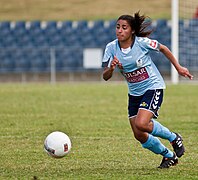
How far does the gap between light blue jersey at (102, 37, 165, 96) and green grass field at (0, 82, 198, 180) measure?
946mm

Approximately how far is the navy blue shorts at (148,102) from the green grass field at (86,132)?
2.15 ft

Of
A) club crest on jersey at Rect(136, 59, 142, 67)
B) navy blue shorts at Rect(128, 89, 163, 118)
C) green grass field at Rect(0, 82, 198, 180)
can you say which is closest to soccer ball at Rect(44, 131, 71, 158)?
green grass field at Rect(0, 82, 198, 180)

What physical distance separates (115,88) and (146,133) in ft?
46.5

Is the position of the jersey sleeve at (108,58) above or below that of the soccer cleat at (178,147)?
above

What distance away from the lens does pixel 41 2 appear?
41.3m

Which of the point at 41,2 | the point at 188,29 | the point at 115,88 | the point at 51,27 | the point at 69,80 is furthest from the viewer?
the point at 41,2

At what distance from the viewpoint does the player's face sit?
26.2 feet

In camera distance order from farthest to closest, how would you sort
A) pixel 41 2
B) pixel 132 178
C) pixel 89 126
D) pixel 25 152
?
pixel 41 2
pixel 89 126
pixel 25 152
pixel 132 178

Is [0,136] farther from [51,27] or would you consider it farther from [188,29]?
[51,27]

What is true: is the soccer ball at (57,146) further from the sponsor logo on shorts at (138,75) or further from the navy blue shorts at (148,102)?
the sponsor logo on shorts at (138,75)

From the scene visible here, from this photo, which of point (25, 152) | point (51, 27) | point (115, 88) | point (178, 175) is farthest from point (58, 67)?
point (178, 175)

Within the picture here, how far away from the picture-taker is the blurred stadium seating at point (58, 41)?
26.8 metres

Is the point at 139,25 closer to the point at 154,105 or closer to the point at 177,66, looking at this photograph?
the point at 177,66

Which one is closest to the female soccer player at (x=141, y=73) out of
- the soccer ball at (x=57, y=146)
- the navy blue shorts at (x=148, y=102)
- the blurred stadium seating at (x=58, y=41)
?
the navy blue shorts at (x=148, y=102)
